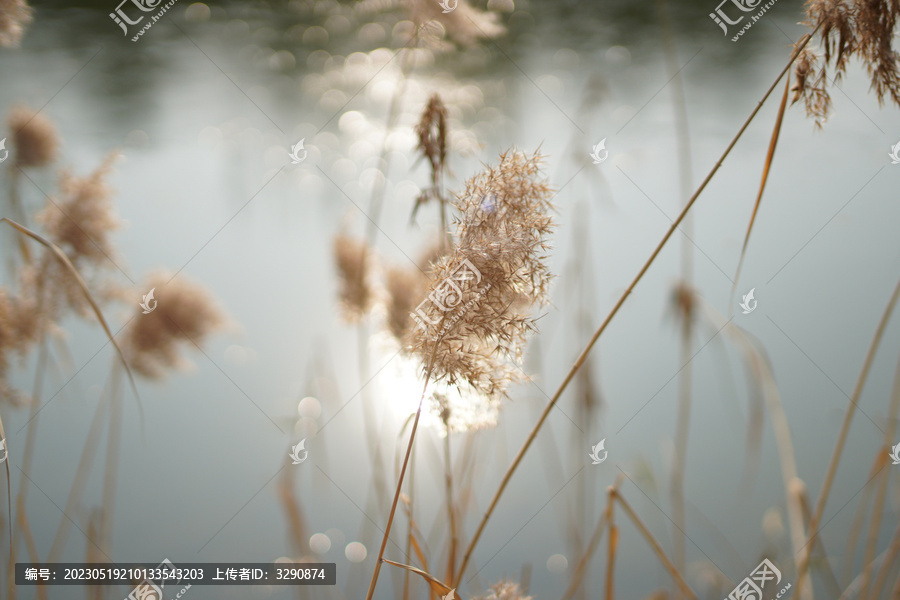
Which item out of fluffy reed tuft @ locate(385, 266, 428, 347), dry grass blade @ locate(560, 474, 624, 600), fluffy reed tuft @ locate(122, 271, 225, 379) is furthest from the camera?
fluffy reed tuft @ locate(122, 271, 225, 379)

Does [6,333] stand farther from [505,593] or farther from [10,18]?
[505,593]

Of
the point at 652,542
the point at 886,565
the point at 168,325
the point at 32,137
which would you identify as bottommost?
the point at 886,565

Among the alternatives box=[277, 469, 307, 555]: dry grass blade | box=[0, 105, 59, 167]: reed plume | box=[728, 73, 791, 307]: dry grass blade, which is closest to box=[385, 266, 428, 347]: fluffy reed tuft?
box=[277, 469, 307, 555]: dry grass blade

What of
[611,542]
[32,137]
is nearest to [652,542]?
[611,542]

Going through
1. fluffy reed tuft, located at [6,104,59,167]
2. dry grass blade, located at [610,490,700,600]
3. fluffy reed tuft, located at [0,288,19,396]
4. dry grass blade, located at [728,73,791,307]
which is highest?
fluffy reed tuft, located at [6,104,59,167]

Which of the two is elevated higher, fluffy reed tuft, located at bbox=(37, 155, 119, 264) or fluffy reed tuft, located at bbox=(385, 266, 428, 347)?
fluffy reed tuft, located at bbox=(37, 155, 119, 264)

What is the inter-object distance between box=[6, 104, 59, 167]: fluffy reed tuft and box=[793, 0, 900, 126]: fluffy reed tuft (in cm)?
162

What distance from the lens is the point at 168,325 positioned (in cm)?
121

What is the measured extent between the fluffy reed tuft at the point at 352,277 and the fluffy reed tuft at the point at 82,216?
54cm

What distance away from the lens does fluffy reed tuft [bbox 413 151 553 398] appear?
554mm

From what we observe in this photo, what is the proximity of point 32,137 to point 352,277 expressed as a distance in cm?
88

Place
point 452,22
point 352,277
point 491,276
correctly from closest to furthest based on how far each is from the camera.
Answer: point 491,276
point 452,22
point 352,277

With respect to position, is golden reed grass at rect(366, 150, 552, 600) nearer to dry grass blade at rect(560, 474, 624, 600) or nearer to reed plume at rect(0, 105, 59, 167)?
dry grass blade at rect(560, 474, 624, 600)

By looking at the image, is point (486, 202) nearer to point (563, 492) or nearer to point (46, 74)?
point (563, 492)
